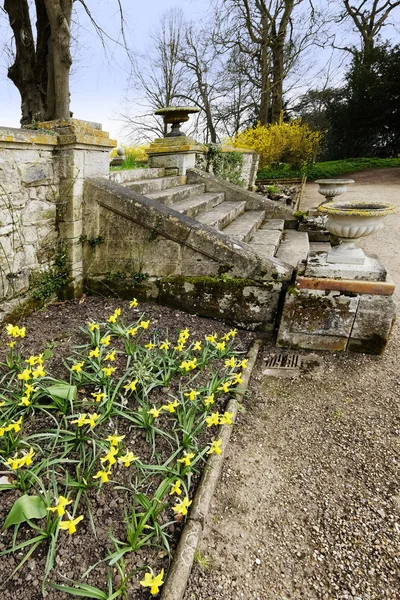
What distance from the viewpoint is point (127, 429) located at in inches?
81.6

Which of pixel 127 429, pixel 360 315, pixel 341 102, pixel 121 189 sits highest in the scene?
pixel 341 102

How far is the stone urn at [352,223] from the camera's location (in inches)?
110

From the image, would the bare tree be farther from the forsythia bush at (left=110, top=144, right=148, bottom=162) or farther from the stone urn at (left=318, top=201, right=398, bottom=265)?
the stone urn at (left=318, top=201, right=398, bottom=265)

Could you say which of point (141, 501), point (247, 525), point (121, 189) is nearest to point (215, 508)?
point (247, 525)

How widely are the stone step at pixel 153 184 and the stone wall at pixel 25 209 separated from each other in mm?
1264

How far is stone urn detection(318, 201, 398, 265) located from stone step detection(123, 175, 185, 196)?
2.47 metres

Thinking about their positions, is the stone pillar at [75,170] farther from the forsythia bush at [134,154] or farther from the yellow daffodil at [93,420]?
the forsythia bush at [134,154]

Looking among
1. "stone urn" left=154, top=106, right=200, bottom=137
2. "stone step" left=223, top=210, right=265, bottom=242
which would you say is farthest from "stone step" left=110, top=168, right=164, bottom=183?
"stone step" left=223, top=210, right=265, bottom=242

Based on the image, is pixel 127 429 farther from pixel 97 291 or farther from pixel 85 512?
pixel 97 291

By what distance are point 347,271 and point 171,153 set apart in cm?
412

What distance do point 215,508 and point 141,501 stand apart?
0.44 metres

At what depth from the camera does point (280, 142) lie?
14.0 meters

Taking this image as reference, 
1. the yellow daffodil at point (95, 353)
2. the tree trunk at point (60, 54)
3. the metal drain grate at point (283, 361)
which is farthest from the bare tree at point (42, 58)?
the metal drain grate at point (283, 361)

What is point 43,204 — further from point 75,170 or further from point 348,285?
point 348,285
